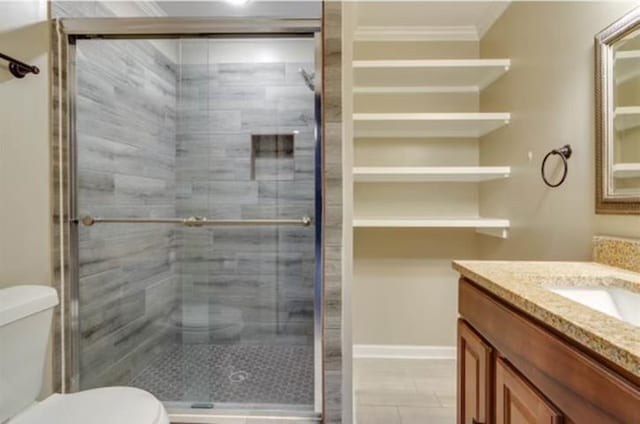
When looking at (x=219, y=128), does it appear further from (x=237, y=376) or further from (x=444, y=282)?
(x=444, y=282)

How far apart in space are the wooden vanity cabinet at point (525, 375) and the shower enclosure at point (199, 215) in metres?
0.74

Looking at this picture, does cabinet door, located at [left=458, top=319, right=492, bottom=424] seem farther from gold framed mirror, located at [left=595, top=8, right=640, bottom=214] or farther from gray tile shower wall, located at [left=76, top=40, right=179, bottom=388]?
gray tile shower wall, located at [left=76, top=40, right=179, bottom=388]

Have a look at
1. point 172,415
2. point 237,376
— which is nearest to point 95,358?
point 172,415

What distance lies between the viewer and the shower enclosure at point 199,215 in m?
1.86

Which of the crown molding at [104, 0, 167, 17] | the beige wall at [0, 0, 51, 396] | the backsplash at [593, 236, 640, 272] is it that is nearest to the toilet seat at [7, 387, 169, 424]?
the beige wall at [0, 0, 51, 396]

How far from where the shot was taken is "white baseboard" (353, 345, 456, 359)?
251 centimetres

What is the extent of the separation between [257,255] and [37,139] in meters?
1.40

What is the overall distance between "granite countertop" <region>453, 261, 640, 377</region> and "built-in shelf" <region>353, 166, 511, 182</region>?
825 mm

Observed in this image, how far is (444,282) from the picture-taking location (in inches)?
99.2

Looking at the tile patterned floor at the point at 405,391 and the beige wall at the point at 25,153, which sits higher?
the beige wall at the point at 25,153

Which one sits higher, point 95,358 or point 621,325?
point 621,325

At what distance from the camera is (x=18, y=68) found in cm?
151

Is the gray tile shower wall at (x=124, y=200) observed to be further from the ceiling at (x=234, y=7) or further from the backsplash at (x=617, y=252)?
the backsplash at (x=617, y=252)

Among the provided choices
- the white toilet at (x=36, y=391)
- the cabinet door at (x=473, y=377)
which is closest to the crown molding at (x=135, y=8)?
the white toilet at (x=36, y=391)
